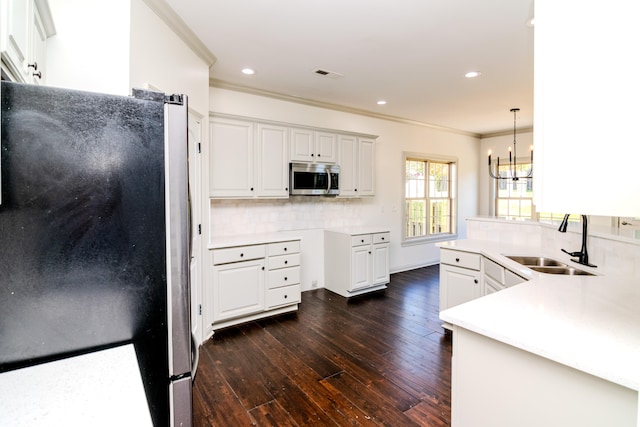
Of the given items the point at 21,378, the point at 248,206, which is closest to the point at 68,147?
the point at 21,378

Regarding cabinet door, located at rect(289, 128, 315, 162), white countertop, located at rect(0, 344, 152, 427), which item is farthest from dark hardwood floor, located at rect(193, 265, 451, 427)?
cabinet door, located at rect(289, 128, 315, 162)

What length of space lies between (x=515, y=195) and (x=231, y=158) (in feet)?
19.0

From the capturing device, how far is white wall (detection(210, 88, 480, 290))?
3805mm

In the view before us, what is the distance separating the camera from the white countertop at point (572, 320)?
96cm

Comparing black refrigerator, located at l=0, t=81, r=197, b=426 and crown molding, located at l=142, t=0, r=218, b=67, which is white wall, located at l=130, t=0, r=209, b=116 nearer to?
crown molding, located at l=142, t=0, r=218, b=67

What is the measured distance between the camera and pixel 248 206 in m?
3.93

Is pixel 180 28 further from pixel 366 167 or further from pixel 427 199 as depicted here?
pixel 427 199

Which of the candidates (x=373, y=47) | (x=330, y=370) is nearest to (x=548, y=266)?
(x=330, y=370)

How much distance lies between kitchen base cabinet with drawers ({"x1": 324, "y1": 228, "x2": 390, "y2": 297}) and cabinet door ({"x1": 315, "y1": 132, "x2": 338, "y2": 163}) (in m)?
1.02

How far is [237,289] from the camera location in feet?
10.6

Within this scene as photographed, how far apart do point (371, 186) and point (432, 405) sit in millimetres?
3234

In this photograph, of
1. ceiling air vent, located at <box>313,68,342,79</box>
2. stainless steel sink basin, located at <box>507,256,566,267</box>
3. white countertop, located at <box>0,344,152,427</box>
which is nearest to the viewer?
white countertop, located at <box>0,344,152,427</box>

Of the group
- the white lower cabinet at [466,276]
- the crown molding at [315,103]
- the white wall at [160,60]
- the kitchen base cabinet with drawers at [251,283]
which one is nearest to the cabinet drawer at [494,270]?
the white lower cabinet at [466,276]

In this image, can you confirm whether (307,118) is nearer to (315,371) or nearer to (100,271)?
(315,371)
